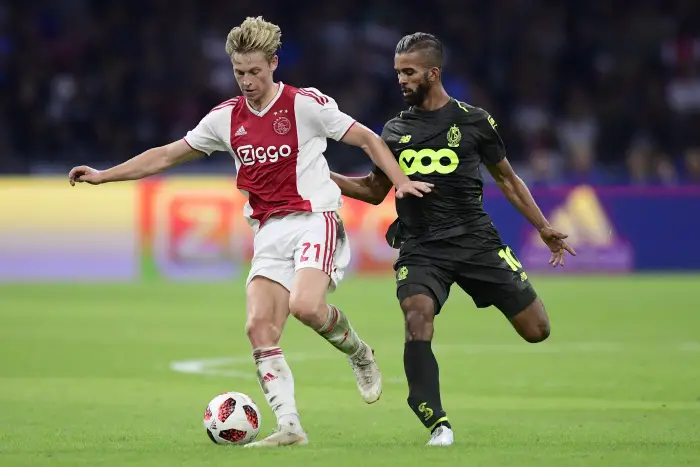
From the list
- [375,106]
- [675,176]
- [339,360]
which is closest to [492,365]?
[339,360]

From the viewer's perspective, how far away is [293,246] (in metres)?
7.53

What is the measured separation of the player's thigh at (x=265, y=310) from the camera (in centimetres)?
732

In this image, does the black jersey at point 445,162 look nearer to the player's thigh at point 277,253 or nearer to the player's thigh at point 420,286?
the player's thigh at point 420,286

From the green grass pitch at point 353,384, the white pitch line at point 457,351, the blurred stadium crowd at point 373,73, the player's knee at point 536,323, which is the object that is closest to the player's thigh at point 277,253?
the green grass pitch at point 353,384

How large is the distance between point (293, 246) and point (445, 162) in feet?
3.19

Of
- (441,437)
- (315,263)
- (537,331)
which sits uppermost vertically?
(315,263)

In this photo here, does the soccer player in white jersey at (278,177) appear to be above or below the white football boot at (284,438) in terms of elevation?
above

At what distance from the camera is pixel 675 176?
22.0 m

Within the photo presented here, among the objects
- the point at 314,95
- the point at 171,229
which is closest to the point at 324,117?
the point at 314,95

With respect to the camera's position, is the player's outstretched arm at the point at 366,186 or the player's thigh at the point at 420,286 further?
the player's outstretched arm at the point at 366,186

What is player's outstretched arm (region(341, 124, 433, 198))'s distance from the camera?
23.5 feet

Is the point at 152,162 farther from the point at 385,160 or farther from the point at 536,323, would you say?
the point at 536,323

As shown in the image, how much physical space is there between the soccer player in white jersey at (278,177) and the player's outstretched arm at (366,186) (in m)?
0.39

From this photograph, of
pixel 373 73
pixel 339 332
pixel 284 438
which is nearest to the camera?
pixel 284 438
